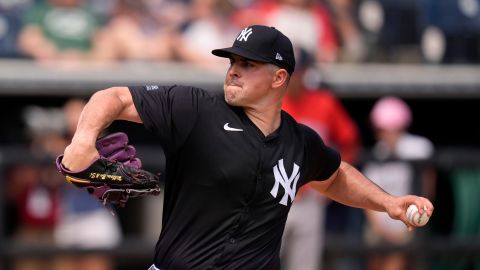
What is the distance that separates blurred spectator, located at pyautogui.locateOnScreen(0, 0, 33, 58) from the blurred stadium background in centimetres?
1

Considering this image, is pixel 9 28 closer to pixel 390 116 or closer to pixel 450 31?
pixel 390 116

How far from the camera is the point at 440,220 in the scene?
400 inches

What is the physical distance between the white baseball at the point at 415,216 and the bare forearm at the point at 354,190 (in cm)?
26

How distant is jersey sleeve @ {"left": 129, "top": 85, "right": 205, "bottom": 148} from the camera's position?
15.0 feet

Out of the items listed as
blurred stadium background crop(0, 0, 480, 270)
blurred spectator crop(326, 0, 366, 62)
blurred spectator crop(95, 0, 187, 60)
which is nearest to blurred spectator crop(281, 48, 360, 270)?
blurred stadium background crop(0, 0, 480, 270)

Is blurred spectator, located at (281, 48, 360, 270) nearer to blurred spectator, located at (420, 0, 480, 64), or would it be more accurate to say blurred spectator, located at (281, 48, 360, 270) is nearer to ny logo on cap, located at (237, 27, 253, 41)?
blurred spectator, located at (420, 0, 480, 64)

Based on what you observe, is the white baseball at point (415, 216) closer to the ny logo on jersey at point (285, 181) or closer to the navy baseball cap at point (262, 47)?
the ny logo on jersey at point (285, 181)

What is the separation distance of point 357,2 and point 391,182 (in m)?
2.44

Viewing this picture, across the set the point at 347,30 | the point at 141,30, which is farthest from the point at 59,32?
the point at 347,30

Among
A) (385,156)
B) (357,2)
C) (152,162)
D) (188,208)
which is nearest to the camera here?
(188,208)

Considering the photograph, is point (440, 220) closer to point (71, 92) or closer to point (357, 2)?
point (357, 2)

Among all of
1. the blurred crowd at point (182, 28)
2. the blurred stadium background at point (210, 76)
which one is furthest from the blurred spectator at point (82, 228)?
the blurred crowd at point (182, 28)

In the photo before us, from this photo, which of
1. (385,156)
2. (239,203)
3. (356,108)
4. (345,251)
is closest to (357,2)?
(356,108)

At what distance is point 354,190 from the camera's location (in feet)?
17.7
